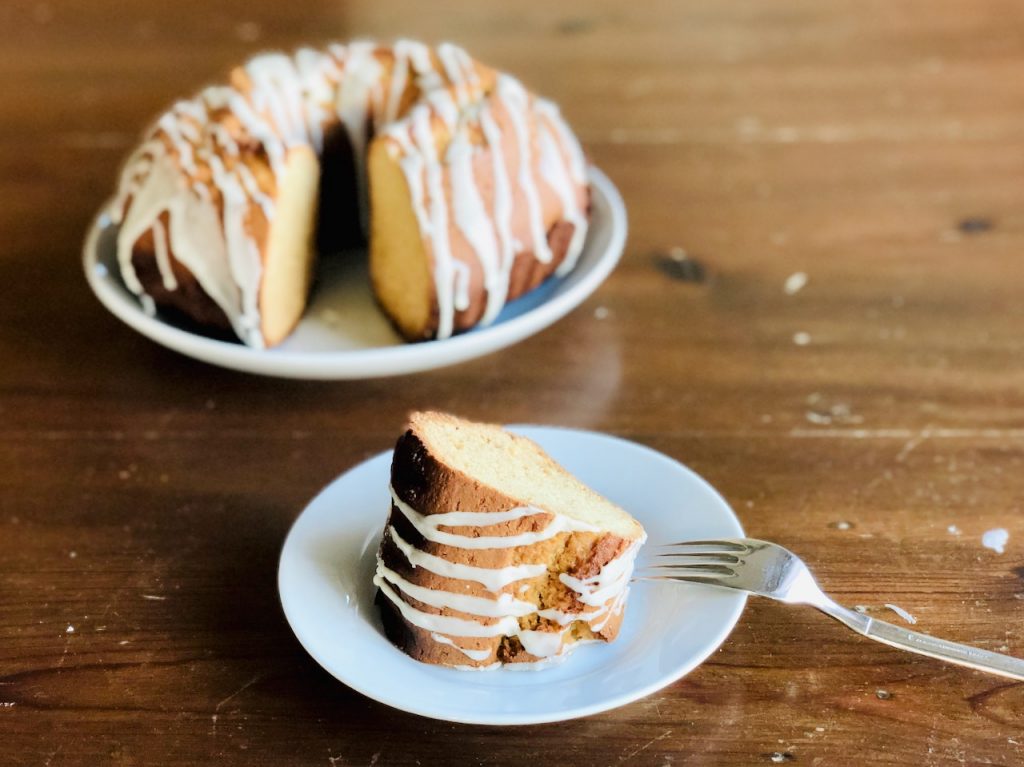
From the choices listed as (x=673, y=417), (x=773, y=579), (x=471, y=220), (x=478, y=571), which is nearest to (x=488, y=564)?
(x=478, y=571)

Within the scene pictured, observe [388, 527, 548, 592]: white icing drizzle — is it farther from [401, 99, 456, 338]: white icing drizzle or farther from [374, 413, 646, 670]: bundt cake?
[401, 99, 456, 338]: white icing drizzle

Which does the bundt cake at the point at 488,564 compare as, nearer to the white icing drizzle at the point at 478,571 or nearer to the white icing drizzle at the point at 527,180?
the white icing drizzle at the point at 478,571

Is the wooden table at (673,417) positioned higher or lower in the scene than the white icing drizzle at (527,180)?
lower

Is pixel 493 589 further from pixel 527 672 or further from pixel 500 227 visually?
pixel 500 227

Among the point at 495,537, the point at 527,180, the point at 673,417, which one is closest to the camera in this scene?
the point at 495,537

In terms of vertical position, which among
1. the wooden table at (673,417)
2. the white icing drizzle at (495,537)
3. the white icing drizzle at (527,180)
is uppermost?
the white icing drizzle at (527,180)

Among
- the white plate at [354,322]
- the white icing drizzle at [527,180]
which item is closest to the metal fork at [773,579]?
the white plate at [354,322]

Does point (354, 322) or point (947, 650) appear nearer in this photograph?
point (947, 650)

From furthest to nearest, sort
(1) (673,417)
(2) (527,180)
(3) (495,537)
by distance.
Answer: (2) (527,180) → (1) (673,417) → (3) (495,537)
